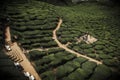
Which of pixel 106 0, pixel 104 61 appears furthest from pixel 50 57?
pixel 106 0

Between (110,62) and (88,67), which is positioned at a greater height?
(88,67)

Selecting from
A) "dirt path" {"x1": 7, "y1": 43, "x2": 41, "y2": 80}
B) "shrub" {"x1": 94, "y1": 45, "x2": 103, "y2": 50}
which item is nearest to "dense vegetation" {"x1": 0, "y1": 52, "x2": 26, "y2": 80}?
"dirt path" {"x1": 7, "y1": 43, "x2": 41, "y2": 80}

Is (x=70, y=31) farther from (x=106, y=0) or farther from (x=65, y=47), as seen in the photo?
(x=106, y=0)

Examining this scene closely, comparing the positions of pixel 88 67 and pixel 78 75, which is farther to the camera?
pixel 88 67

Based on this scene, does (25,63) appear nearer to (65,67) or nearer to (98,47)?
(65,67)

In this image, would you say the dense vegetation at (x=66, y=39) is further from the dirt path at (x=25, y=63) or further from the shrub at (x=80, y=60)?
the dirt path at (x=25, y=63)

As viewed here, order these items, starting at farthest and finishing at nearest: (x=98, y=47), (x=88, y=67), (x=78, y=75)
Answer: (x=98, y=47) → (x=88, y=67) → (x=78, y=75)

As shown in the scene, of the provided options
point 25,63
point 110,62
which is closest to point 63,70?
point 25,63

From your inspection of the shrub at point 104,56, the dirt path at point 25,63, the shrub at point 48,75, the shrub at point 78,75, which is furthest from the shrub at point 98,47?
the dirt path at point 25,63

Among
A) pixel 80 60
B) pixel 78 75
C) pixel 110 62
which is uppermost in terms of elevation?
pixel 80 60
